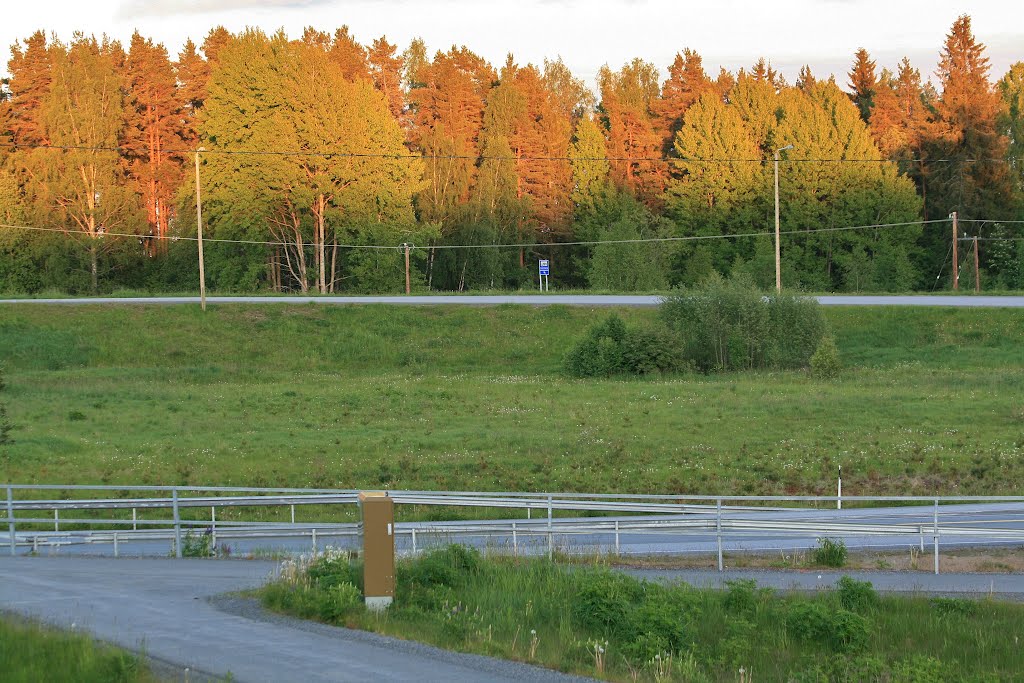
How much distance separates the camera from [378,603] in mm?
12117

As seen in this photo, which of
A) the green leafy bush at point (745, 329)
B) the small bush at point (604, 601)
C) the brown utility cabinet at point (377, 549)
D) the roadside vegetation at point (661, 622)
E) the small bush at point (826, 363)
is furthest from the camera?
the green leafy bush at point (745, 329)

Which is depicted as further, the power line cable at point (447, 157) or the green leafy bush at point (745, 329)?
the power line cable at point (447, 157)

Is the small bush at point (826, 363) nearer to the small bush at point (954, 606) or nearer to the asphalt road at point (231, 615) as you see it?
the asphalt road at point (231, 615)

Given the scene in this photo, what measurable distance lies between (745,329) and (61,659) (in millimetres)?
37827

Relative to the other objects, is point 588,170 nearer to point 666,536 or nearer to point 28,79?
point 28,79

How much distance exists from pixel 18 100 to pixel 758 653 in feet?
247

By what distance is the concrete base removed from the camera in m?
12.1

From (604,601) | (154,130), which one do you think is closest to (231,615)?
(604,601)

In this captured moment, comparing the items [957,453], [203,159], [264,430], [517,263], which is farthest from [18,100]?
[957,453]

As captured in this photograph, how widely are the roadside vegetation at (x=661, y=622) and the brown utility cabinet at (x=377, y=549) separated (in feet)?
0.59

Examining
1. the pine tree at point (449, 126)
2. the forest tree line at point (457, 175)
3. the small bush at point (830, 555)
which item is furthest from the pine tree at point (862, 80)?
the small bush at point (830, 555)

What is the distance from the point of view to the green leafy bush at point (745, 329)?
45219mm

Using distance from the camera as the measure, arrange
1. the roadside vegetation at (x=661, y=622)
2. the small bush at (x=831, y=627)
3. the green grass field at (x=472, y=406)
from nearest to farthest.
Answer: the roadside vegetation at (x=661, y=622)
the small bush at (x=831, y=627)
the green grass field at (x=472, y=406)

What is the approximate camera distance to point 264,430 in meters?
31.6
